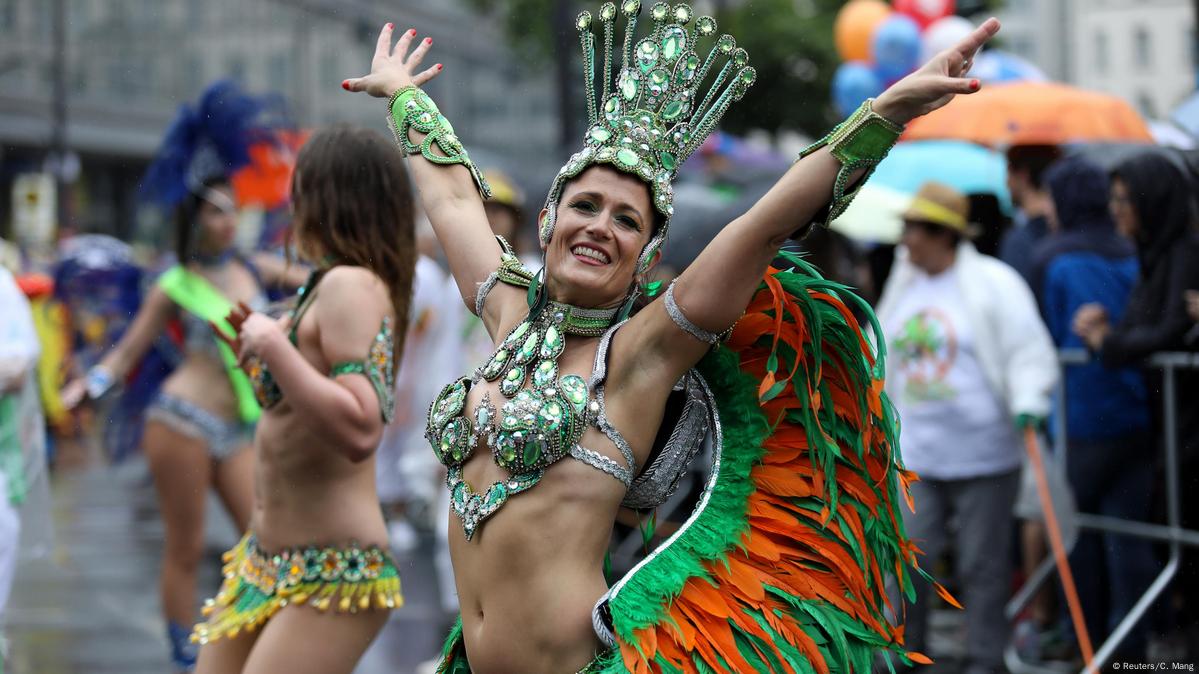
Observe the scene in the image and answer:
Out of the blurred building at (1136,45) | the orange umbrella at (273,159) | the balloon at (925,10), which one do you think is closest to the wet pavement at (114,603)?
the orange umbrella at (273,159)

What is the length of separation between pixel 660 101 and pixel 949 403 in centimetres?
330

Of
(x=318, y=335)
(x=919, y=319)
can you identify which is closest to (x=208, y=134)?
(x=318, y=335)

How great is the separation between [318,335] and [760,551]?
150cm

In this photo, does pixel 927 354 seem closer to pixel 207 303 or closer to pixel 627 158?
pixel 207 303

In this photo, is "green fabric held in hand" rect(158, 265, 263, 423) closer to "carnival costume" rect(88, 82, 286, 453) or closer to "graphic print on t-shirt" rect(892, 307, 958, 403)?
"carnival costume" rect(88, 82, 286, 453)

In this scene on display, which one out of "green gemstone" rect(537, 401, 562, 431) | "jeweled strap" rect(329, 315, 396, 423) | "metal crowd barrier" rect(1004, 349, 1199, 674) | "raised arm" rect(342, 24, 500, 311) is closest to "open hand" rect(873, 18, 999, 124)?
"green gemstone" rect(537, 401, 562, 431)

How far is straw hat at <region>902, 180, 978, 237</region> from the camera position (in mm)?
5945

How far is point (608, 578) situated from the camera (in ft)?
10.2

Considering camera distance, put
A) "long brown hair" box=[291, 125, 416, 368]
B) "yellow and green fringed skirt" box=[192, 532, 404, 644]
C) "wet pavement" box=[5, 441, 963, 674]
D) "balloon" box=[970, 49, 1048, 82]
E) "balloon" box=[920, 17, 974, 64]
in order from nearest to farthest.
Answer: "yellow and green fringed skirt" box=[192, 532, 404, 644]
"long brown hair" box=[291, 125, 416, 368]
"wet pavement" box=[5, 441, 963, 674]
"balloon" box=[970, 49, 1048, 82]
"balloon" box=[920, 17, 974, 64]

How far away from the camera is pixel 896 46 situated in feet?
38.5

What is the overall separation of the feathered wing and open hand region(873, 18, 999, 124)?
1.52 ft

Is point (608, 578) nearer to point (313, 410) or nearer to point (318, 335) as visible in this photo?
point (313, 410)

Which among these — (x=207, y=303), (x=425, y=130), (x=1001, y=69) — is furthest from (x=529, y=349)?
(x=1001, y=69)

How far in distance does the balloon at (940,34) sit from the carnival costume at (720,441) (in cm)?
894
